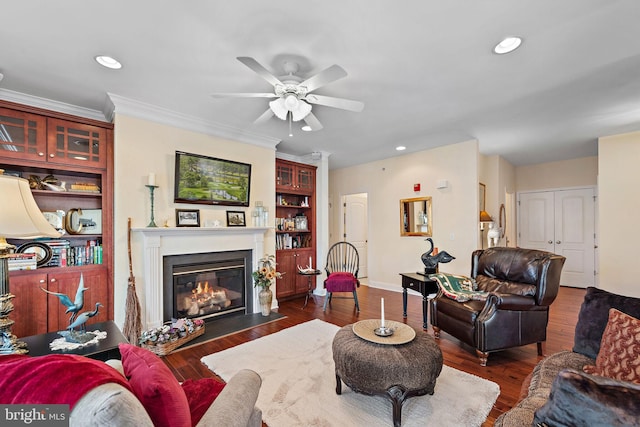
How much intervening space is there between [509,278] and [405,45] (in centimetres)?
255

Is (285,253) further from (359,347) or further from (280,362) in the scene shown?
(359,347)

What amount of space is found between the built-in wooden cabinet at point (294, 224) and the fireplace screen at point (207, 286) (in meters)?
0.88

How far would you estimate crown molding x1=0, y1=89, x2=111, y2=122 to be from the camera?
9.22ft

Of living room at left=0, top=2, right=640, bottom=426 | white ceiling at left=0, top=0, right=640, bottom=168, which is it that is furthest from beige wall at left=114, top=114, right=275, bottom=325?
white ceiling at left=0, top=0, right=640, bottom=168

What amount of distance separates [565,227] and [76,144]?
331 inches

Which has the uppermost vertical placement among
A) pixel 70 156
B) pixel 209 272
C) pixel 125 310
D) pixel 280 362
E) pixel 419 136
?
pixel 419 136

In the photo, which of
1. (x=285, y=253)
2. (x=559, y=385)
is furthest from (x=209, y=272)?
(x=559, y=385)

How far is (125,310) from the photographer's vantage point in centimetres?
308

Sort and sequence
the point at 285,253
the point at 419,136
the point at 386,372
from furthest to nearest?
the point at 285,253 < the point at 419,136 < the point at 386,372

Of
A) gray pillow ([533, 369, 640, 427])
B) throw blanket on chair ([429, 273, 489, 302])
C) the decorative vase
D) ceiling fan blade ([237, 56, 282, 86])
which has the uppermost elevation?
ceiling fan blade ([237, 56, 282, 86])

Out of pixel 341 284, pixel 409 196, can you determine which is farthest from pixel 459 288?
pixel 409 196

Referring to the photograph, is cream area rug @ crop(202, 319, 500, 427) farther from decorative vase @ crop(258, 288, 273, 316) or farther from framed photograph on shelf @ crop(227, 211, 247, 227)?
framed photograph on shelf @ crop(227, 211, 247, 227)

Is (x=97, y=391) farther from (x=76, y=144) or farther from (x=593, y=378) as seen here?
(x=76, y=144)

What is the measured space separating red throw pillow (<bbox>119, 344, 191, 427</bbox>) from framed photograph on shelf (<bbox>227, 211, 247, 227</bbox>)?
9.96 ft
